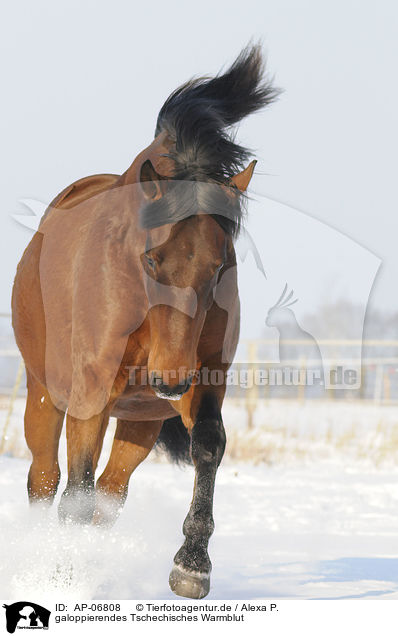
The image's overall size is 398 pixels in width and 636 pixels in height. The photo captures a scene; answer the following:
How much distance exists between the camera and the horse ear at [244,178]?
3.47 meters

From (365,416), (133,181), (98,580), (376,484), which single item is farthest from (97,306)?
(365,416)

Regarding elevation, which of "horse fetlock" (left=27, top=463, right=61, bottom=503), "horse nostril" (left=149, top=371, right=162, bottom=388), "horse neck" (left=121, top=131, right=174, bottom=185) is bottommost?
"horse fetlock" (left=27, top=463, right=61, bottom=503)

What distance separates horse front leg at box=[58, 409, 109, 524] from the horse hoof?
683 millimetres

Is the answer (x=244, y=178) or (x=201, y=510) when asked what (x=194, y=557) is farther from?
(x=244, y=178)

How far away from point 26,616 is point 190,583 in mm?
740

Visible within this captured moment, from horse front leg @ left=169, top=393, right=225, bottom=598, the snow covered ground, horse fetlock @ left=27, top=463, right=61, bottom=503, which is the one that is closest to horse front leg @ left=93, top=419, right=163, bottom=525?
the snow covered ground

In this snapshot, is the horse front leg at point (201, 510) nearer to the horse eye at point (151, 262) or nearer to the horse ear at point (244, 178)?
the horse eye at point (151, 262)

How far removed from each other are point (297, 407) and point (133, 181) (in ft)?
47.4

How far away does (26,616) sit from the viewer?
325 centimetres

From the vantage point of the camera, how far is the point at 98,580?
361 centimetres

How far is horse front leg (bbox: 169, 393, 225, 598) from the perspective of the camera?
3.10 metres

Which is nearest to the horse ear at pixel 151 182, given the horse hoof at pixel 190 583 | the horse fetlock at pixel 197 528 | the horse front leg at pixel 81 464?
the horse front leg at pixel 81 464

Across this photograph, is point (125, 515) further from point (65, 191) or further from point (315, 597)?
point (65, 191)

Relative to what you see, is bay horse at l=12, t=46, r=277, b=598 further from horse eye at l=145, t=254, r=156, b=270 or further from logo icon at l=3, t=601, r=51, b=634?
logo icon at l=3, t=601, r=51, b=634
